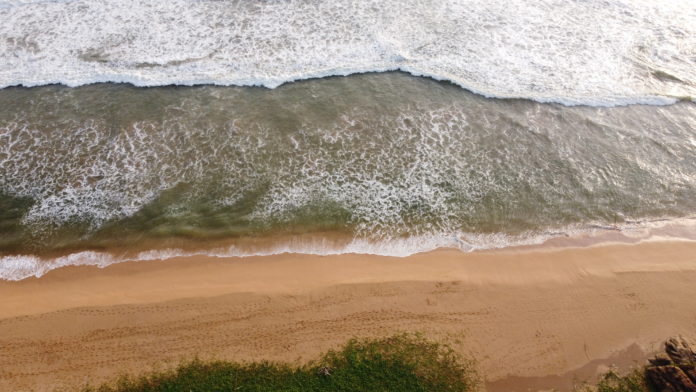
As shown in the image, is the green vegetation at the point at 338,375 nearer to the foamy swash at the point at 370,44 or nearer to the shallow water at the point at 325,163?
the shallow water at the point at 325,163

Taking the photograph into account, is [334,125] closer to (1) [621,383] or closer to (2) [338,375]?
(2) [338,375]

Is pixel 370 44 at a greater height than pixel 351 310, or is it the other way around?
pixel 370 44

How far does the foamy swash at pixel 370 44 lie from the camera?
17.2 metres

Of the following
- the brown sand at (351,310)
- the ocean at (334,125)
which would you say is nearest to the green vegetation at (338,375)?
the brown sand at (351,310)

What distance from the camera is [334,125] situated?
15.5 metres

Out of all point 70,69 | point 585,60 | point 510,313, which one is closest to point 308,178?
point 510,313

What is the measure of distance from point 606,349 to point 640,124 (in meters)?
10.7

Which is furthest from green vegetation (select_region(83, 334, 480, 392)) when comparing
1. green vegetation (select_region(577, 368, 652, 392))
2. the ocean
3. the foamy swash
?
the foamy swash

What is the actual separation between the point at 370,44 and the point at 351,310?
13952 mm

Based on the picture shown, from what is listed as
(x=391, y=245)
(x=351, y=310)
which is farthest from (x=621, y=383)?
(x=351, y=310)

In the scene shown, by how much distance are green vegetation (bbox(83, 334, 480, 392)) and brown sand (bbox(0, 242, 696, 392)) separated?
0.32m

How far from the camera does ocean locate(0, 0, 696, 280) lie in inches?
488

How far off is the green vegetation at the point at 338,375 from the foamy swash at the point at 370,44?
1213 centimetres

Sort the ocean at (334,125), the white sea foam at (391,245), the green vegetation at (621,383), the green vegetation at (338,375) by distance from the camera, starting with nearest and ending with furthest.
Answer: the green vegetation at (338,375), the green vegetation at (621,383), the white sea foam at (391,245), the ocean at (334,125)
